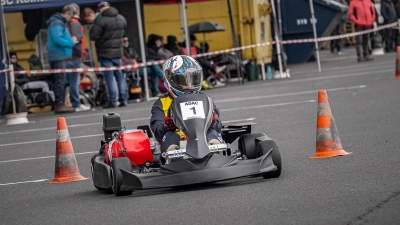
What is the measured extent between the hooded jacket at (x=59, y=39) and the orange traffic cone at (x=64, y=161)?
11.2 metres

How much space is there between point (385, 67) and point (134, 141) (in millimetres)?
17893

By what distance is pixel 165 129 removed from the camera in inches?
386

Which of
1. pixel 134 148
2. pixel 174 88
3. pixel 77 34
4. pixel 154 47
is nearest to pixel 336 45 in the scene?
pixel 154 47

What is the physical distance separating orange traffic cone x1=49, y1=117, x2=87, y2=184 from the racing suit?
1.49m

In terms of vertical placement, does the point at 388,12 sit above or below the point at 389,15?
above

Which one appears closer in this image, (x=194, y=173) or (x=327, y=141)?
(x=194, y=173)

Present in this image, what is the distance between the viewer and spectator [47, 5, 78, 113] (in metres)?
22.3

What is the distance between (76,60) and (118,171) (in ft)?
47.1

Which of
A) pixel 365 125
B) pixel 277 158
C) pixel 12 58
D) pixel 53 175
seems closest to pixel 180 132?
pixel 277 158

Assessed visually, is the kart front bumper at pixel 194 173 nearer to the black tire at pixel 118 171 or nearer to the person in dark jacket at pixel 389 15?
the black tire at pixel 118 171

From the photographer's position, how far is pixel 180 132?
9742 mm

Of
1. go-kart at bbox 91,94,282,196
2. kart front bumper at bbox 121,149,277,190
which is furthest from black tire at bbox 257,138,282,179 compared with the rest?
kart front bumper at bbox 121,149,277,190

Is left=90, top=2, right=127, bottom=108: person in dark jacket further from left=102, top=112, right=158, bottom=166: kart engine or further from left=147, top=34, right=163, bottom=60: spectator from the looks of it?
left=102, top=112, right=158, bottom=166: kart engine

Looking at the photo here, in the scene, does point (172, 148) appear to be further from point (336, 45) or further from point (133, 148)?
point (336, 45)
